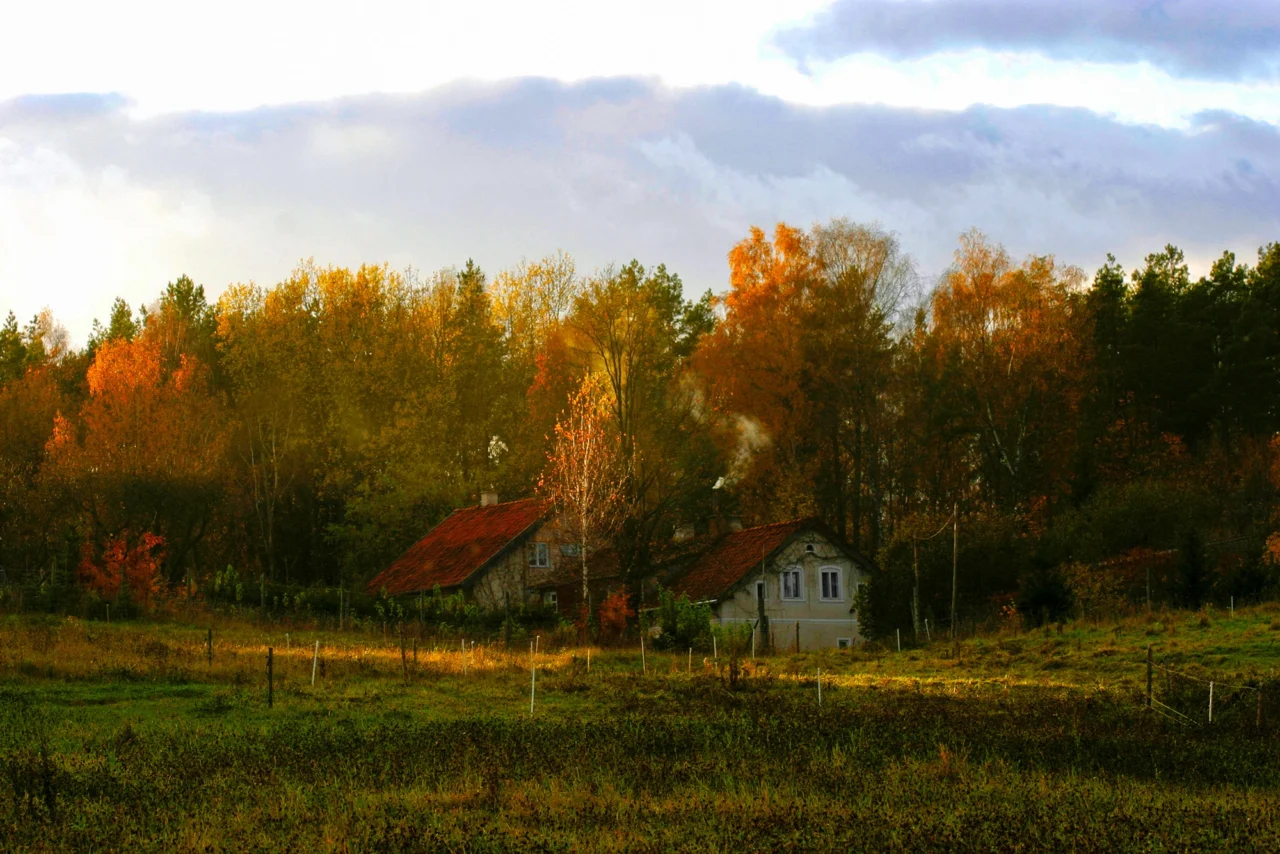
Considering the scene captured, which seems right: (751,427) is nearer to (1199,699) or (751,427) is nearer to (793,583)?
(793,583)

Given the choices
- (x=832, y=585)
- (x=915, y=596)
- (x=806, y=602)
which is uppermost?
(x=832, y=585)

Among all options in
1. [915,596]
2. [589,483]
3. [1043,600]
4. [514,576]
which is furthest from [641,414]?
[1043,600]

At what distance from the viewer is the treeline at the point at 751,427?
5006cm

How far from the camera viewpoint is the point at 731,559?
5053 cm

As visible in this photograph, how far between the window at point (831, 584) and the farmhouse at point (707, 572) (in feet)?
0.12

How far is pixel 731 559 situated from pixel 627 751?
105 feet

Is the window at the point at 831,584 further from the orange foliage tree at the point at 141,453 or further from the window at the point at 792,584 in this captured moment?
the orange foliage tree at the point at 141,453

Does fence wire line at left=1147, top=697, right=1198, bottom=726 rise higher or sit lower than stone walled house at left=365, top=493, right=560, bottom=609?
lower

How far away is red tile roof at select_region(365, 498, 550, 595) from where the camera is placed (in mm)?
50875

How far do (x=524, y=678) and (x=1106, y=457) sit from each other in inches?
1383

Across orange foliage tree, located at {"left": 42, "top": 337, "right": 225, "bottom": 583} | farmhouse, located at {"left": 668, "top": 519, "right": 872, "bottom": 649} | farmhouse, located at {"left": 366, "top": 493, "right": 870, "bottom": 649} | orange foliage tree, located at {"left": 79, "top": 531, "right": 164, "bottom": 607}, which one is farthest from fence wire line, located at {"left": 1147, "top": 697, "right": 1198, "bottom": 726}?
orange foliage tree, located at {"left": 42, "top": 337, "right": 225, "bottom": 583}

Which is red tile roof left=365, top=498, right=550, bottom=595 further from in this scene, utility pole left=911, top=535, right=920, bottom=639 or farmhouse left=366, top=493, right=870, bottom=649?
utility pole left=911, top=535, right=920, bottom=639

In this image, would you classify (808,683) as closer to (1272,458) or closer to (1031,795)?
(1031,795)

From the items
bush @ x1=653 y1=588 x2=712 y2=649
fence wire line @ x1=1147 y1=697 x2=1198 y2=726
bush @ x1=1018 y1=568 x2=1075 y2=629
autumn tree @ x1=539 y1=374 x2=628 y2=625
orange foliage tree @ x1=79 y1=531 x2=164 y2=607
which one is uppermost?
autumn tree @ x1=539 y1=374 x2=628 y2=625
